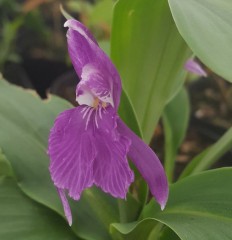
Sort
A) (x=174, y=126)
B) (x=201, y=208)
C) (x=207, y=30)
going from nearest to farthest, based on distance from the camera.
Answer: (x=207, y=30) < (x=201, y=208) < (x=174, y=126)

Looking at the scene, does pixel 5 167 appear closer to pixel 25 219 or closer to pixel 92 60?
pixel 25 219

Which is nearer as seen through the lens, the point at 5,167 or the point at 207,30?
the point at 207,30

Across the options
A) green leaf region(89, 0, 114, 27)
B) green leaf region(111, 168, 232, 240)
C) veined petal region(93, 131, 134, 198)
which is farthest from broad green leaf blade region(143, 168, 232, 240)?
green leaf region(89, 0, 114, 27)

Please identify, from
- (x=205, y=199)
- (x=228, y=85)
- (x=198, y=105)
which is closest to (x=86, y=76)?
(x=205, y=199)

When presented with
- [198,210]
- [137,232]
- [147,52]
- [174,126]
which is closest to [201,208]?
[198,210]

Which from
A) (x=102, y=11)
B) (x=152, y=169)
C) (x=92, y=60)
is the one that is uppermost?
(x=92, y=60)

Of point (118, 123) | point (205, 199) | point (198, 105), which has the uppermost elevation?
point (118, 123)

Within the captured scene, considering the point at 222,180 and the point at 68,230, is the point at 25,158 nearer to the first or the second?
the point at 68,230
